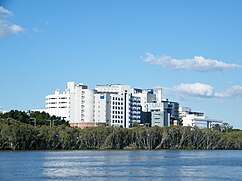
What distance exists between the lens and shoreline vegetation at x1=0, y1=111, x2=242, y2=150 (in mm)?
97812

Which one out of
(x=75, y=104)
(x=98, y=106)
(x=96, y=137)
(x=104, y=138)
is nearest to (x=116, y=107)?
(x=98, y=106)

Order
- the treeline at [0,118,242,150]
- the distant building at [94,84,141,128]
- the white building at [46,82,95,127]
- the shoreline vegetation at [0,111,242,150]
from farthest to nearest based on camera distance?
1. the distant building at [94,84,141,128]
2. the white building at [46,82,95,127]
3. the shoreline vegetation at [0,111,242,150]
4. the treeline at [0,118,242,150]

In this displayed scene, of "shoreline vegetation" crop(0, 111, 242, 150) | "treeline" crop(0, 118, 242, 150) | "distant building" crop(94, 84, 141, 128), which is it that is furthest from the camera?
"distant building" crop(94, 84, 141, 128)

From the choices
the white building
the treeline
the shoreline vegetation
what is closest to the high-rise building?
the white building

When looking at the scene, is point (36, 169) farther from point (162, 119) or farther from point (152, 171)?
point (162, 119)

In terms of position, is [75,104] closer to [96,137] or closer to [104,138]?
[104,138]

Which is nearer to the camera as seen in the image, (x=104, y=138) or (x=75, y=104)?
(x=104, y=138)

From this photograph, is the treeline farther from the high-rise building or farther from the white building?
the white building

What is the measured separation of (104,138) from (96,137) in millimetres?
1741

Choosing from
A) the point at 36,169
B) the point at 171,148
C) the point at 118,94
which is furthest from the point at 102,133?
the point at 118,94

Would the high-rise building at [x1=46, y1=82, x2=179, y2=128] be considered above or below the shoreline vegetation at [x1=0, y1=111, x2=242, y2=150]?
above

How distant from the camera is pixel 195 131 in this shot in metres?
122

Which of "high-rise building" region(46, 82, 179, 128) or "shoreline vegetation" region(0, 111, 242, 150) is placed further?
"high-rise building" region(46, 82, 179, 128)

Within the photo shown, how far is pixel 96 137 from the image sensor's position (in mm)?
111062
